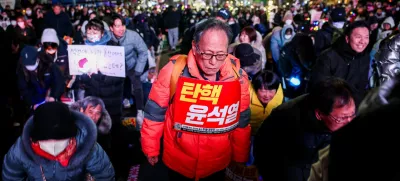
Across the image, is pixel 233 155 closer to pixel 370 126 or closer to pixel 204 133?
pixel 204 133

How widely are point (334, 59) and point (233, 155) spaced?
177cm

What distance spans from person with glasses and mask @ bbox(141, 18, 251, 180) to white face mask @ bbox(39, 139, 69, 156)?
0.63 m

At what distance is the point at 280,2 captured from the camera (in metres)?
46.3

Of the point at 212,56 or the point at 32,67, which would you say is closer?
the point at 212,56

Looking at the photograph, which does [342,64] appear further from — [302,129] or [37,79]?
[37,79]

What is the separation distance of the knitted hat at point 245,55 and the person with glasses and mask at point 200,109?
6.52 feet

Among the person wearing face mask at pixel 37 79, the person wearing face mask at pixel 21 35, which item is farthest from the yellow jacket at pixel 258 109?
the person wearing face mask at pixel 21 35

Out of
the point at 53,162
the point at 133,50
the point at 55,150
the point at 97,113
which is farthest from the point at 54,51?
the point at 55,150

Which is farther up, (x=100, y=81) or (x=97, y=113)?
(x=100, y=81)

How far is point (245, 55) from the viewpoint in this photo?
5.03m

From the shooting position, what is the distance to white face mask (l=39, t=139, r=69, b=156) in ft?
8.40

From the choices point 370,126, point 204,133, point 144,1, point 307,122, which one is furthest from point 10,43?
point 144,1

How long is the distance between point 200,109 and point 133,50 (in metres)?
3.37

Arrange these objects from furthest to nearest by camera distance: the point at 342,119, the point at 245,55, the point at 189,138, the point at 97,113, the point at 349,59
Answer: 1. the point at 245,55
2. the point at 97,113
3. the point at 349,59
4. the point at 189,138
5. the point at 342,119
